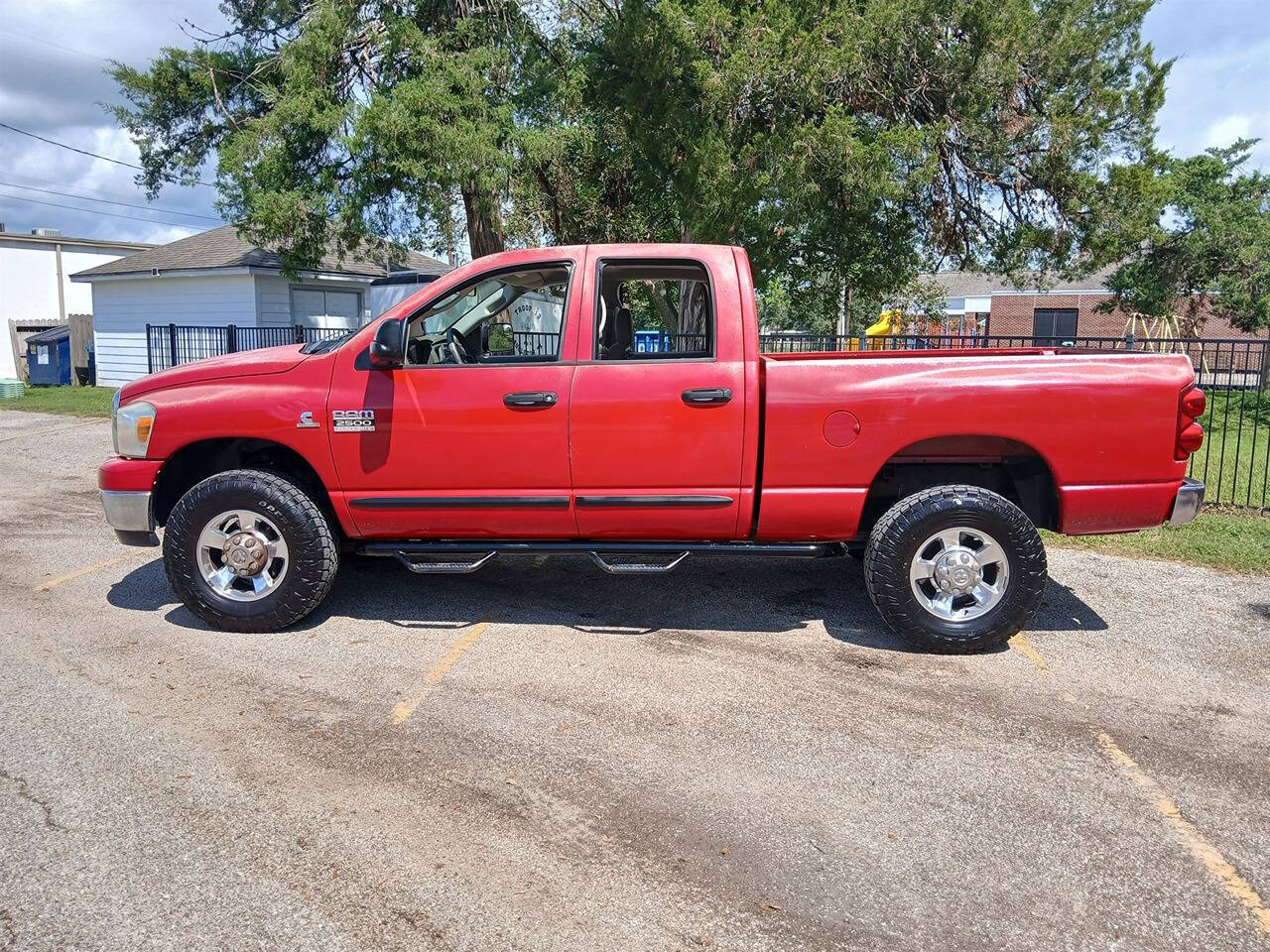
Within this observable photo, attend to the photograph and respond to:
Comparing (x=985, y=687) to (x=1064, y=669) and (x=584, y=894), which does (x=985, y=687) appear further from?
(x=584, y=894)

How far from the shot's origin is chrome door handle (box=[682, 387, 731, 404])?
5.11 metres

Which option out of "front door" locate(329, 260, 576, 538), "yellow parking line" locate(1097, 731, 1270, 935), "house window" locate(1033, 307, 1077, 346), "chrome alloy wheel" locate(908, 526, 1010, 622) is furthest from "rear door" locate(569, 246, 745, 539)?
"house window" locate(1033, 307, 1077, 346)

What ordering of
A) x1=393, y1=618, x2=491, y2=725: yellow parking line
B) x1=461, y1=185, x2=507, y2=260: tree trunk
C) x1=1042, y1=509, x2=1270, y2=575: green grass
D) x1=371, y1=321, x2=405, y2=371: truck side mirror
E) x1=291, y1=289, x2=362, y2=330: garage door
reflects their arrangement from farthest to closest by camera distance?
x1=291, y1=289, x2=362, y2=330: garage door
x1=461, y1=185, x2=507, y2=260: tree trunk
x1=1042, y1=509, x2=1270, y2=575: green grass
x1=371, y1=321, x2=405, y2=371: truck side mirror
x1=393, y1=618, x2=491, y2=725: yellow parking line

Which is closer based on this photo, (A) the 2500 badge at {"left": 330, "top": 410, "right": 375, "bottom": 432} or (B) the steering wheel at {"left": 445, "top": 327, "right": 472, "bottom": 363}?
(A) the 2500 badge at {"left": 330, "top": 410, "right": 375, "bottom": 432}

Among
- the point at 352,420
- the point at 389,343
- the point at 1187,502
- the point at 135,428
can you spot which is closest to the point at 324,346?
the point at 352,420

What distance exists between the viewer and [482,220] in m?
16.2

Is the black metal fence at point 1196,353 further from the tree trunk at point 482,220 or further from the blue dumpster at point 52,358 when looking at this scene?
the blue dumpster at point 52,358

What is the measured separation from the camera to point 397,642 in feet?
17.8

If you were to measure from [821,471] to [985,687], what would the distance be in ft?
4.42

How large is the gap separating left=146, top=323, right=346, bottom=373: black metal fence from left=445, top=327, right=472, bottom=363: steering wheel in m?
14.0

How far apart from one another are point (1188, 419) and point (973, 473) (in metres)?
1.10

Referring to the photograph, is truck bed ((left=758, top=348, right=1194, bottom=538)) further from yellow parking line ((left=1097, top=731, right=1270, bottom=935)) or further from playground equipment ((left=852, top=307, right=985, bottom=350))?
playground equipment ((left=852, top=307, right=985, bottom=350))

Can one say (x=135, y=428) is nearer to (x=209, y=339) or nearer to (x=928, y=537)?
(x=928, y=537)

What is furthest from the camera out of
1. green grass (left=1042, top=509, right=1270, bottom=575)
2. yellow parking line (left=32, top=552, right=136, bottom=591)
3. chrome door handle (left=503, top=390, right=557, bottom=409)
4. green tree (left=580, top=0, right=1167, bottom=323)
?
green tree (left=580, top=0, right=1167, bottom=323)
